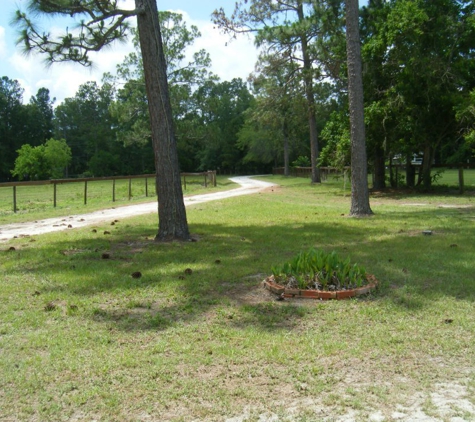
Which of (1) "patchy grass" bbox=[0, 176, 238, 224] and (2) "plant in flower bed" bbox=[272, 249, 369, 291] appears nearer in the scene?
(2) "plant in flower bed" bbox=[272, 249, 369, 291]

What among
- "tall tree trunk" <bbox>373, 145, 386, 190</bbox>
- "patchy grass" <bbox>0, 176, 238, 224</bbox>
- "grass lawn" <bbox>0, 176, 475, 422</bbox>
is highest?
"tall tree trunk" <bbox>373, 145, 386, 190</bbox>

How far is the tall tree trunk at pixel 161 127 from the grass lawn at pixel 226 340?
4.60ft

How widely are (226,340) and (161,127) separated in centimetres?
557

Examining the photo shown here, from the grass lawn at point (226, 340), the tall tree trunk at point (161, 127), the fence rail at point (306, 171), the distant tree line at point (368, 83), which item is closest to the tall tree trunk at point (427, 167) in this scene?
the distant tree line at point (368, 83)

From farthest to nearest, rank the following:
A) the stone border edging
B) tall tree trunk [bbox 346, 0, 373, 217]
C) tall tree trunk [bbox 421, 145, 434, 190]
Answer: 1. tall tree trunk [bbox 421, 145, 434, 190]
2. tall tree trunk [bbox 346, 0, 373, 217]
3. the stone border edging

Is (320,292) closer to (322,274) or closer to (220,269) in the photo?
(322,274)

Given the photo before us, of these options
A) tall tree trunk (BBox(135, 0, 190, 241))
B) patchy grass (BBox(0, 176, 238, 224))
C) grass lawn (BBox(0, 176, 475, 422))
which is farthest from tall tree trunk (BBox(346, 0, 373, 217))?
patchy grass (BBox(0, 176, 238, 224))

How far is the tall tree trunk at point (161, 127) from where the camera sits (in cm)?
866

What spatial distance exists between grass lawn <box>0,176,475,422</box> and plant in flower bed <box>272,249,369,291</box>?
23 cm

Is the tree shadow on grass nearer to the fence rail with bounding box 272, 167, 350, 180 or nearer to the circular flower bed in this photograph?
the circular flower bed

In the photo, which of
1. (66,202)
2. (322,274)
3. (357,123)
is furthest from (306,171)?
(322,274)

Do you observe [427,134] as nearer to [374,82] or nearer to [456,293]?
[374,82]

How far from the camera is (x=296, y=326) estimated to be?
13.6 feet

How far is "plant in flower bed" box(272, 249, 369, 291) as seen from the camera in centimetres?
495
